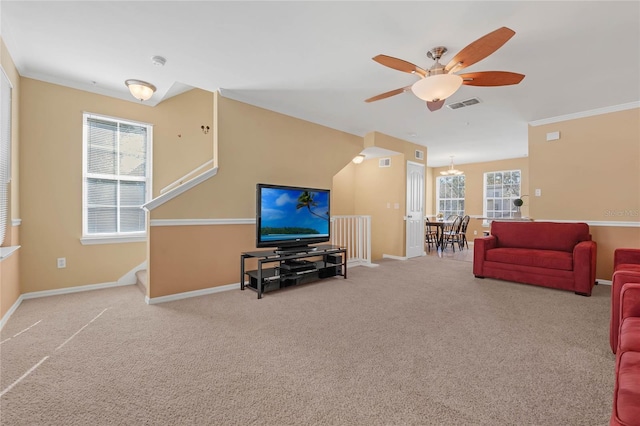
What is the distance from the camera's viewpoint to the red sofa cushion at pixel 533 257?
143 inches

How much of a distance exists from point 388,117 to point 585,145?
2952 mm

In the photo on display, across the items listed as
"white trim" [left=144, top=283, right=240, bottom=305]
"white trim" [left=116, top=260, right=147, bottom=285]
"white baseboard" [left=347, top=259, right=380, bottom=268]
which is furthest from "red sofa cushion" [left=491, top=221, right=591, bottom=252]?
"white trim" [left=116, top=260, right=147, bottom=285]

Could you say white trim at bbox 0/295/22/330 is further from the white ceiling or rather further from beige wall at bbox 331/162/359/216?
beige wall at bbox 331/162/359/216

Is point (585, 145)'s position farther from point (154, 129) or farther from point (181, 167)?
point (154, 129)

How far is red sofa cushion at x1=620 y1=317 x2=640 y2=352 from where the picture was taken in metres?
1.32

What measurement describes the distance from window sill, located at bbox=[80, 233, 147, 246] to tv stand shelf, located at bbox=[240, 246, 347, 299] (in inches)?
63.0

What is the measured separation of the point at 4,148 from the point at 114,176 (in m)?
1.26

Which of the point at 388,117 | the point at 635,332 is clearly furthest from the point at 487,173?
the point at 635,332

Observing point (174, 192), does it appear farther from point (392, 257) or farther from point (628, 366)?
point (392, 257)

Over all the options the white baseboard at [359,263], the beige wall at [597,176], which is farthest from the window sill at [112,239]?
the beige wall at [597,176]

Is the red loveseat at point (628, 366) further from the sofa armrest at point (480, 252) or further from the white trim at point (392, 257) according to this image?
the white trim at point (392, 257)

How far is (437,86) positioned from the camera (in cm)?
240

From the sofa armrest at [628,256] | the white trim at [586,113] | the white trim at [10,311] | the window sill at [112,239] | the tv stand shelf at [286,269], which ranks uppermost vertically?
the white trim at [586,113]

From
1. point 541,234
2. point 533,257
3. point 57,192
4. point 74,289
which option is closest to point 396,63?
point 533,257
